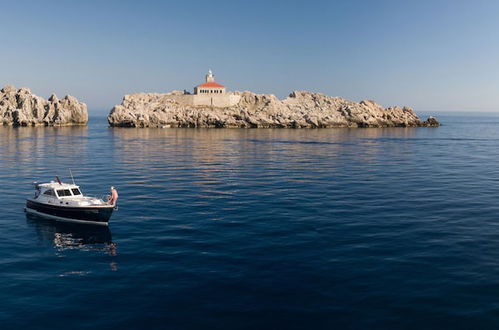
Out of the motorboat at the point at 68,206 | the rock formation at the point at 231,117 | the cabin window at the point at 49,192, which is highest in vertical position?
the rock formation at the point at 231,117

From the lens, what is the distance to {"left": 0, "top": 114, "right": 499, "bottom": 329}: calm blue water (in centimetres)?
1778

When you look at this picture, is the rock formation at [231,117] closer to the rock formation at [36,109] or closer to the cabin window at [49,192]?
the rock formation at [36,109]

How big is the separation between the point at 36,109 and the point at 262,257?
18135 cm

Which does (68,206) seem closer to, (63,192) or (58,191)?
(63,192)

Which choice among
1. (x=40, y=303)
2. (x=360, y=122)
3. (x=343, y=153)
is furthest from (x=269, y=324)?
(x=360, y=122)

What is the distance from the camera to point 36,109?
17475 centimetres

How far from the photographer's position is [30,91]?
18238cm

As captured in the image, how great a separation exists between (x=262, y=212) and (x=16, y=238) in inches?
776

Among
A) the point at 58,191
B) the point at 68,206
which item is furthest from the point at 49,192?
the point at 68,206

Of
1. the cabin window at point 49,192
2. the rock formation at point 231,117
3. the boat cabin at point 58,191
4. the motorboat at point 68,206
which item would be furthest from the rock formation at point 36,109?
the cabin window at point 49,192

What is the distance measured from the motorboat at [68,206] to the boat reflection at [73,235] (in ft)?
1.91

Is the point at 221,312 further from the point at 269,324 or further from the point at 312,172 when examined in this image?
the point at 312,172

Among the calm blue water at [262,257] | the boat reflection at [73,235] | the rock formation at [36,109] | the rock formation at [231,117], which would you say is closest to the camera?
the calm blue water at [262,257]

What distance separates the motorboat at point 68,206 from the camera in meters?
31.6
